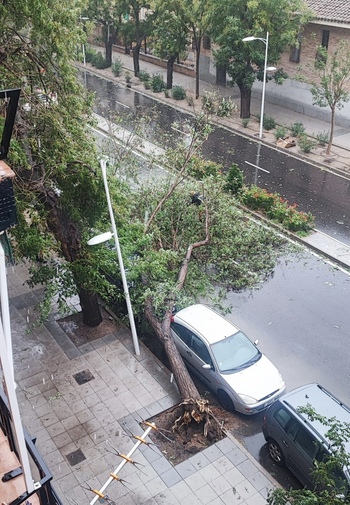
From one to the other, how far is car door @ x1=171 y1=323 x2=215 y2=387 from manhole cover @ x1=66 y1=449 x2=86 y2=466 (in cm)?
309

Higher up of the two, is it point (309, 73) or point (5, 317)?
point (5, 317)

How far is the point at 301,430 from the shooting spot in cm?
980

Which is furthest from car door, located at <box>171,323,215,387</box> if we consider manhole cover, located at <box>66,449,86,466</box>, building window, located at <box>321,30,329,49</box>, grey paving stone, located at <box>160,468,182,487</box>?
building window, located at <box>321,30,329,49</box>

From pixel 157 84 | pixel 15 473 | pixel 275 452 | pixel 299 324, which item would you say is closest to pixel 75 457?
pixel 275 452

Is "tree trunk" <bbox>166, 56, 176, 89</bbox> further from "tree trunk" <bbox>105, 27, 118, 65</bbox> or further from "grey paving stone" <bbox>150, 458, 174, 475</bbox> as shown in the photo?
"grey paving stone" <bbox>150, 458, 174, 475</bbox>

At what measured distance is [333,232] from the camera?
18.8 metres

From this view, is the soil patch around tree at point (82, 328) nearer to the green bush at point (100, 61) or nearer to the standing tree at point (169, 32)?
the standing tree at point (169, 32)

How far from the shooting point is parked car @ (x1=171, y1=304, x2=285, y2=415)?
1138 cm

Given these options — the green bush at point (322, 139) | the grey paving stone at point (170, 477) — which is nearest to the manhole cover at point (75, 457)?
the grey paving stone at point (170, 477)

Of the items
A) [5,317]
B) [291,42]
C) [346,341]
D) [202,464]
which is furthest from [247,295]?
[291,42]

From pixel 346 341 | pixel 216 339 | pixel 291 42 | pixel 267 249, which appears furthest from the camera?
pixel 291 42

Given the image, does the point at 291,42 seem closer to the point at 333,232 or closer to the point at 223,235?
the point at 333,232

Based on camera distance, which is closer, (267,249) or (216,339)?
(216,339)

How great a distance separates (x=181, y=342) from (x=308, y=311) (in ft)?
14.0
